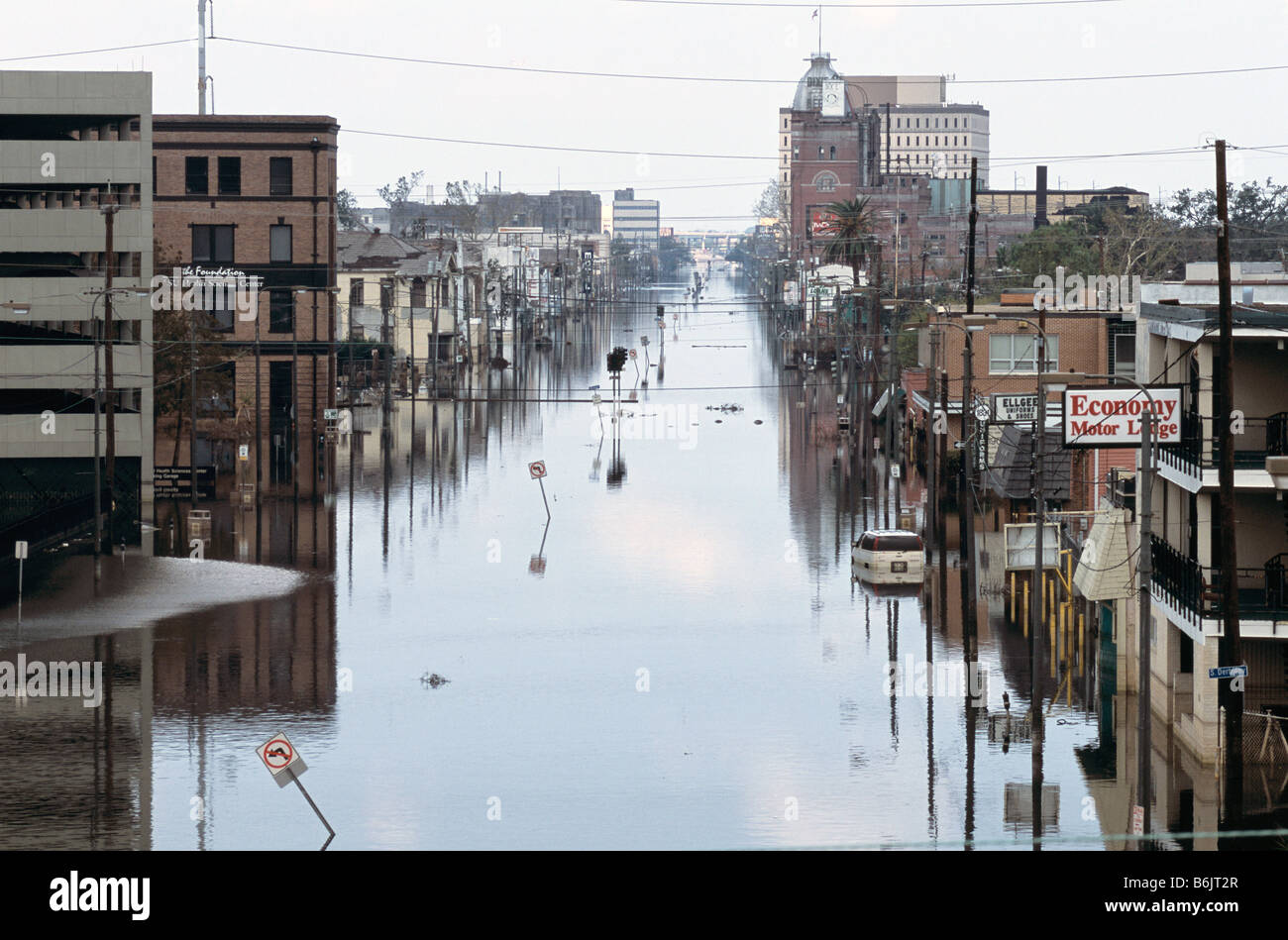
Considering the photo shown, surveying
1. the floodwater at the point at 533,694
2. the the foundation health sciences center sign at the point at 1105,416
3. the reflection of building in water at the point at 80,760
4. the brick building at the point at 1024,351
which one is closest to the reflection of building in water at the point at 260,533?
the floodwater at the point at 533,694

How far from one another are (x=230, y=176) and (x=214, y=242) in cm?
337

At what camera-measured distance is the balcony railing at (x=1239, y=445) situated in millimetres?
29438

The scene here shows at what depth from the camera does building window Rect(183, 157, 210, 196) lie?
88.5 metres

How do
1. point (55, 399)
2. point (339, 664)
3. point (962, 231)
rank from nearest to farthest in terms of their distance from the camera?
1. point (339, 664)
2. point (55, 399)
3. point (962, 231)

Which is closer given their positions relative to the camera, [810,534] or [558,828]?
[558,828]

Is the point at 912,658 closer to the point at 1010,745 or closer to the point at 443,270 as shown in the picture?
the point at 1010,745

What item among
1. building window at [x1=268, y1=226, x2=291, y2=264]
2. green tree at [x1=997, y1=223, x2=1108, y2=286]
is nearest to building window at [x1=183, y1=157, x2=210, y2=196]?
building window at [x1=268, y1=226, x2=291, y2=264]

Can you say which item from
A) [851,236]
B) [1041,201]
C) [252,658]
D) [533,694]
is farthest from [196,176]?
[1041,201]

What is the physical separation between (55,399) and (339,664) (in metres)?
30.6

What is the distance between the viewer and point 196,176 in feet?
291

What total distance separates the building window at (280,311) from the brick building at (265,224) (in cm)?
5
